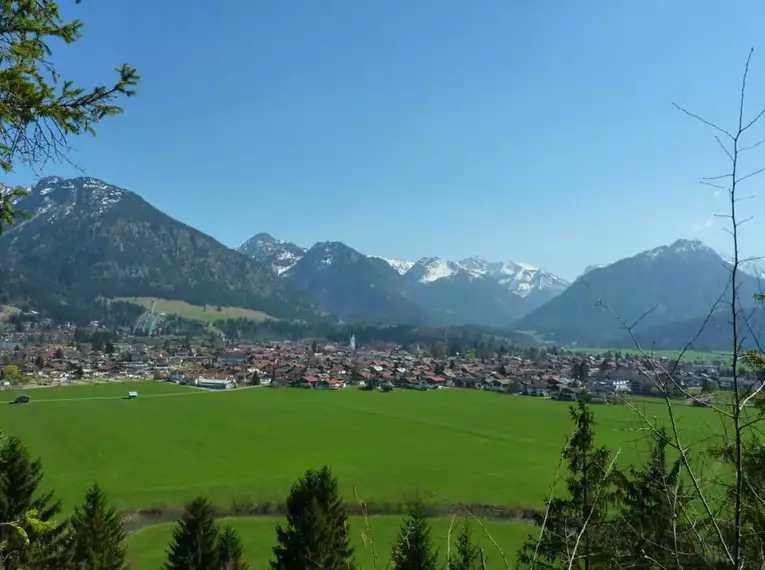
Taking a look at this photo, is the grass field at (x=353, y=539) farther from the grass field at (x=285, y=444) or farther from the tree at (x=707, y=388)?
the tree at (x=707, y=388)

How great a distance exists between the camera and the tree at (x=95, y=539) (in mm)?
10594

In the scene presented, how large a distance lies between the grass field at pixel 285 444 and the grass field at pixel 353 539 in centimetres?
232

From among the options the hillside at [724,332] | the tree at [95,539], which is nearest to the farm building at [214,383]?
the tree at [95,539]

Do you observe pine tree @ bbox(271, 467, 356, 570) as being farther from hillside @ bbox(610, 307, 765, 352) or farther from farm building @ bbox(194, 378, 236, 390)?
farm building @ bbox(194, 378, 236, 390)

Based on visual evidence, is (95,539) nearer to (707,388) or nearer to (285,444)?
(707,388)

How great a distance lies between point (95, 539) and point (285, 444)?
25477 millimetres

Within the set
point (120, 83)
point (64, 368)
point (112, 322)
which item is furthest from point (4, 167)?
point (112, 322)

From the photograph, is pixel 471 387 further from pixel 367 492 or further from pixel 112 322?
pixel 112 322

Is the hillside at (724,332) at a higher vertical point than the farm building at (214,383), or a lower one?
higher

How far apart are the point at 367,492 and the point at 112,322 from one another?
165 metres

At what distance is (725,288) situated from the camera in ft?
6.19

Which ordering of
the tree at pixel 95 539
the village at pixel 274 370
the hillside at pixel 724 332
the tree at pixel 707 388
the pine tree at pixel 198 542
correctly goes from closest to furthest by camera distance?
the hillside at pixel 724 332, the tree at pixel 707 388, the tree at pixel 95 539, the pine tree at pixel 198 542, the village at pixel 274 370

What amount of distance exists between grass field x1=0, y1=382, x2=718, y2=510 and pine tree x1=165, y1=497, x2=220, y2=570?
6117 millimetres

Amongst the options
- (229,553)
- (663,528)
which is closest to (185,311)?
(229,553)
